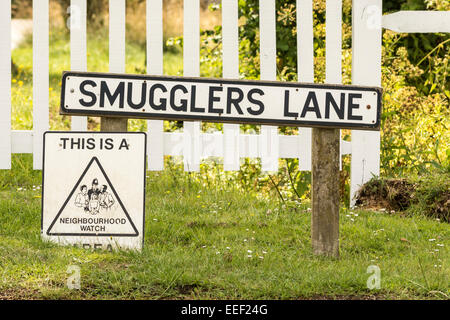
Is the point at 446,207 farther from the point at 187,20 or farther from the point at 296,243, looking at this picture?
the point at 187,20

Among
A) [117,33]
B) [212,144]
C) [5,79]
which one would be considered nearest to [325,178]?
[212,144]

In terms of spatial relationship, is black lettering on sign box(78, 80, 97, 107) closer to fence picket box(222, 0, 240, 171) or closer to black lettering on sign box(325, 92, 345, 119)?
black lettering on sign box(325, 92, 345, 119)

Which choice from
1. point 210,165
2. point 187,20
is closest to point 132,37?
point 210,165

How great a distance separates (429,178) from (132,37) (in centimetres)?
826

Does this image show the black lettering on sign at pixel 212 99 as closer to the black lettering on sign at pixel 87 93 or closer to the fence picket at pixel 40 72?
the black lettering on sign at pixel 87 93

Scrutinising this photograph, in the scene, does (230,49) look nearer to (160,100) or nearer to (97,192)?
(160,100)

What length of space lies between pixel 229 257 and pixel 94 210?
0.68 metres

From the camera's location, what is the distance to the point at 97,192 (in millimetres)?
3139

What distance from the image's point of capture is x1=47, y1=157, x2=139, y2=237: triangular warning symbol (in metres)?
3.13

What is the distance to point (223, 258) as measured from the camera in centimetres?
309

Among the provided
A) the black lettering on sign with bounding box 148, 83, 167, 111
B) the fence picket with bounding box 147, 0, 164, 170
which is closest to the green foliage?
the fence picket with bounding box 147, 0, 164, 170

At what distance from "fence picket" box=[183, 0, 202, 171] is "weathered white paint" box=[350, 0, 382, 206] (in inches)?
40.9

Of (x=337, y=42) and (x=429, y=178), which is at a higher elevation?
(x=337, y=42)

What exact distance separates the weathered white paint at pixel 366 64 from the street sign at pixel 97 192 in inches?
70.6
